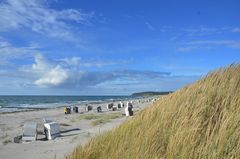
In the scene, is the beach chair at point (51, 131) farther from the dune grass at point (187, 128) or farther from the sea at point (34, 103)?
the sea at point (34, 103)

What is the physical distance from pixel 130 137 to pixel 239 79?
1.86 meters

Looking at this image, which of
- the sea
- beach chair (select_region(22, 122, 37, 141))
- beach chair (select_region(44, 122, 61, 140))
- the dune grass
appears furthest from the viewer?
the sea

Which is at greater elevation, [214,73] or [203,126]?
[214,73]

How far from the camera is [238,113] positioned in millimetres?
5047

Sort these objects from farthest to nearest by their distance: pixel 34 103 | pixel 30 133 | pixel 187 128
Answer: pixel 34 103 < pixel 30 133 < pixel 187 128

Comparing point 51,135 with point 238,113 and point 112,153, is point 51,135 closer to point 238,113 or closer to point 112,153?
point 112,153

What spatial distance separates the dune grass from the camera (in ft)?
15.7

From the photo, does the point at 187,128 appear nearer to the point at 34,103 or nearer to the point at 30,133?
the point at 30,133

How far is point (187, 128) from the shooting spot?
516cm

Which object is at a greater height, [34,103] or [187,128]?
[34,103]

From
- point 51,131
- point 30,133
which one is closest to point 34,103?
point 30,133

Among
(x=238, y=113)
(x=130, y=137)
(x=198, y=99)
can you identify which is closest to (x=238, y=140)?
(x=238, y=113)

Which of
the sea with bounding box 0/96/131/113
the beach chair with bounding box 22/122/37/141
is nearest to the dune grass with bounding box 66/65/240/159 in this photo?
the beach chair with bounding box 22/122/37/141

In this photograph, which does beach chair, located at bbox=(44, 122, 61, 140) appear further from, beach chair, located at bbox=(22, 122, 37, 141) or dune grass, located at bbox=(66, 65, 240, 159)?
dune grass, located at bbox=(66, 65, 240, 159)
